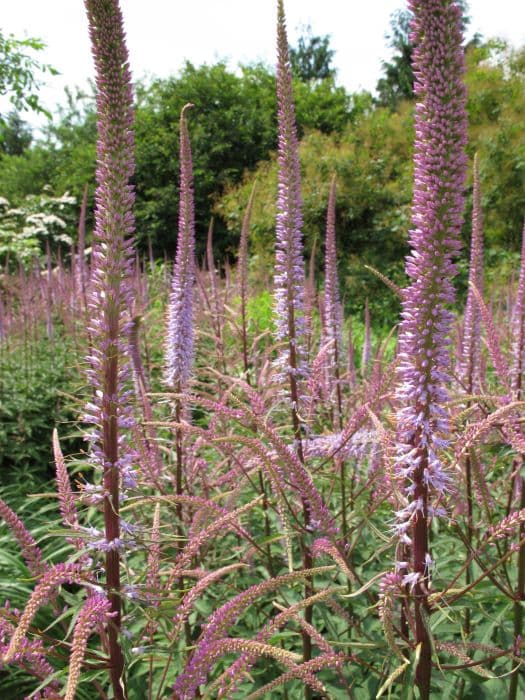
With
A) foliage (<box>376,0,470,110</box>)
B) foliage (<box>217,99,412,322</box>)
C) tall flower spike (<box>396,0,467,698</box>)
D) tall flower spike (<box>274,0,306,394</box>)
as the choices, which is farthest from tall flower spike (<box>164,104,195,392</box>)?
foliage (<box>376,0,470,110</box>)

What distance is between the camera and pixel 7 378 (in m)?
5.90

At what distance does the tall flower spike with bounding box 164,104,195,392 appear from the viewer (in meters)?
2.74

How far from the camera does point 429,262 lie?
1.33m

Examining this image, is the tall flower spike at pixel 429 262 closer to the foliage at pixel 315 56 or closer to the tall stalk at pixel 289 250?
the tall stalk at pixel 289 250

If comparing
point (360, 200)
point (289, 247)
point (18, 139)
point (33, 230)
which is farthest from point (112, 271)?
point (18, 139)

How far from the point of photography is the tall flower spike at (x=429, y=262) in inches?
48.3

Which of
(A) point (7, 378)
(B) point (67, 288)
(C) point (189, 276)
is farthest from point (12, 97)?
(C) point (189, 276)

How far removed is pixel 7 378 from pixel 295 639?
4.40 m

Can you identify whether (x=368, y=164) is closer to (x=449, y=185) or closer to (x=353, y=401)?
(x=353, y=401)

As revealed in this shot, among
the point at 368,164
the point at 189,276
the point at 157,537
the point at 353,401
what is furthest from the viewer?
the point at 368,164

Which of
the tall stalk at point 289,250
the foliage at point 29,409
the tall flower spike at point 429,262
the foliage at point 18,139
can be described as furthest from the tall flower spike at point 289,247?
the foliage at point 18,139

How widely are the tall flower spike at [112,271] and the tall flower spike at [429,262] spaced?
698 millimetres

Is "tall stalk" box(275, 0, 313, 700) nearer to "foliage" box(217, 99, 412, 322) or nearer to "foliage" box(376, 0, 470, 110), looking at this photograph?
"foliage" box(217, 99, 412, 322)

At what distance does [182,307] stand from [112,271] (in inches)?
63.8
